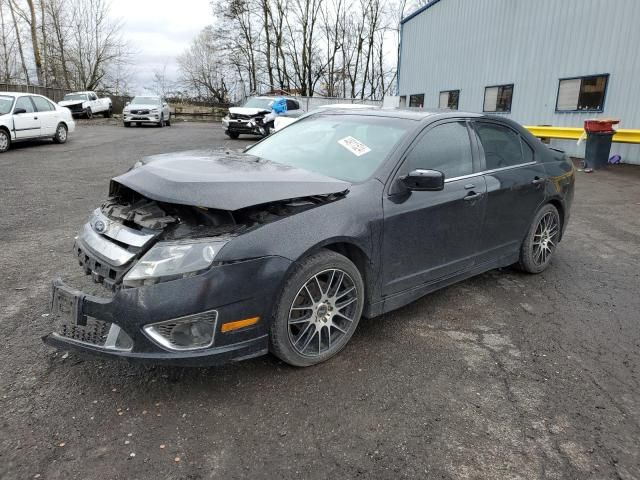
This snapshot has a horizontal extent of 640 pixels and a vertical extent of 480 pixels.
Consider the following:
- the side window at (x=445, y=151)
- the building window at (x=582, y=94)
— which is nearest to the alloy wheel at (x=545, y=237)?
the side window at (x=445, y=151)

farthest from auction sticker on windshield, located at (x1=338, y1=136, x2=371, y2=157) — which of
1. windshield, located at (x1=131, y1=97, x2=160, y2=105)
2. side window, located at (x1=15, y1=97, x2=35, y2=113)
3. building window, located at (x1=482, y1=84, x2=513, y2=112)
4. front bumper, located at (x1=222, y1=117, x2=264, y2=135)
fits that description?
windshield, located at (x1=131, y1=97, x2=160, y2=105)

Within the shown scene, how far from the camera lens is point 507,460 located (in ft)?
7.28

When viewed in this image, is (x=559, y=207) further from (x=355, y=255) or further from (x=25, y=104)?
(x=25, y=104)

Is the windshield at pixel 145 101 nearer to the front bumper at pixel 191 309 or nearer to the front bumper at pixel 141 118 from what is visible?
the front bumper at pixel 141 118

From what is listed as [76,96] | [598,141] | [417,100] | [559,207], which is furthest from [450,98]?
[76,96]

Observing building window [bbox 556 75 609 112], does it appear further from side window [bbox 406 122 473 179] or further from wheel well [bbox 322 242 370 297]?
wheel well [bbox 322 242 370 297]

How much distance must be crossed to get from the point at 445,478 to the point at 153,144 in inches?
638

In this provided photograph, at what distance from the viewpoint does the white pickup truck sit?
29.2m

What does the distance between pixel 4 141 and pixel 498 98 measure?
635 inches

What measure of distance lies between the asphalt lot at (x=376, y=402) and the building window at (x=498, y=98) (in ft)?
47.8

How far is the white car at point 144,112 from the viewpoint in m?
24.5

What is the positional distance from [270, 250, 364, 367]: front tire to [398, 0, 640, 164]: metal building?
12.6m

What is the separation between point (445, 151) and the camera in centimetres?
364

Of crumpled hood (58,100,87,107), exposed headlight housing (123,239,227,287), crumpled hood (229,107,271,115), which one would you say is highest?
crumpled hood (58,100,87,107)
